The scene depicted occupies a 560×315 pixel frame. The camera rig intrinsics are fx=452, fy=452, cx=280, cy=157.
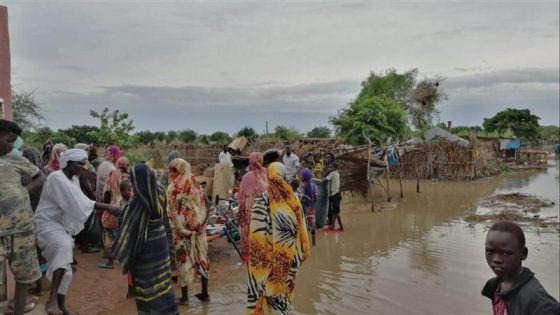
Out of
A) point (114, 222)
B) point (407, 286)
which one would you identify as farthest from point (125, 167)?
point (407, 286)

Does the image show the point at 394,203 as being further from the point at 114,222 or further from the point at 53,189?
the point at 53,189

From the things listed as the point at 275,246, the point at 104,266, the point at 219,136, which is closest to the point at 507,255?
the point at 275,246

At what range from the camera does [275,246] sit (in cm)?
381

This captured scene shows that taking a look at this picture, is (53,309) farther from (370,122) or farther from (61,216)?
(370,122)

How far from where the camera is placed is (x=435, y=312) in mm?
5258

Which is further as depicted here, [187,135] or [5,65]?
[187,135]

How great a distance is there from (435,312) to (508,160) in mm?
30647

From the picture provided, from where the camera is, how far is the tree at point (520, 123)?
46.0 metres

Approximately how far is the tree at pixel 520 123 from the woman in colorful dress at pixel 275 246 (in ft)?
153

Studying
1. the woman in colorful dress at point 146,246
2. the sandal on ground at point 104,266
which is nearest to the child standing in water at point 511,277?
the woman in colorful dress at point 146,246

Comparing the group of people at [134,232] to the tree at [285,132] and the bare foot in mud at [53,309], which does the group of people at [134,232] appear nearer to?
the bare foot in mud at [53,309]

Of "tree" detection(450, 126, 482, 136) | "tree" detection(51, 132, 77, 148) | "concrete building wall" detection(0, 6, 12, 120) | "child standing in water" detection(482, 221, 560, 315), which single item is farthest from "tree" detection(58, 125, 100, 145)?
"child standing in water" detection(482, 221, 560, 315)

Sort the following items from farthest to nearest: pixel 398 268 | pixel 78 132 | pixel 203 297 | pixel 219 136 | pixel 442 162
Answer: pixel 219 136 → pixel 78 132 → pixel 442 162 → pixel 398 268 → pixel 203 297

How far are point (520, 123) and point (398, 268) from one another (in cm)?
4543
